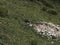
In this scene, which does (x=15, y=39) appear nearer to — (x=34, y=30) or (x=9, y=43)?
(x=9, y=43)

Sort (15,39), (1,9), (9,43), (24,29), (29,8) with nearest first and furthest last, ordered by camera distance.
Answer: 1. (9,43)
2. (15,39)
3. (24,29)
4. (1,9)
5. (29,8)

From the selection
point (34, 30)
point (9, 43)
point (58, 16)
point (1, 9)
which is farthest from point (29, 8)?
point (9, 43)

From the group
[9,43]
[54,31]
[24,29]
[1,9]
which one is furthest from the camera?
[1,9]

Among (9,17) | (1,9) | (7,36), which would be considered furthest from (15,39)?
(1,9)

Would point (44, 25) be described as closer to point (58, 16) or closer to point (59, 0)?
point (58, 16)

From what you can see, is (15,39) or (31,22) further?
(31,22)

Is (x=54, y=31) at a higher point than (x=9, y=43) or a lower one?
lower

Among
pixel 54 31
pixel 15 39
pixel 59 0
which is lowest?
pixel 59 0
